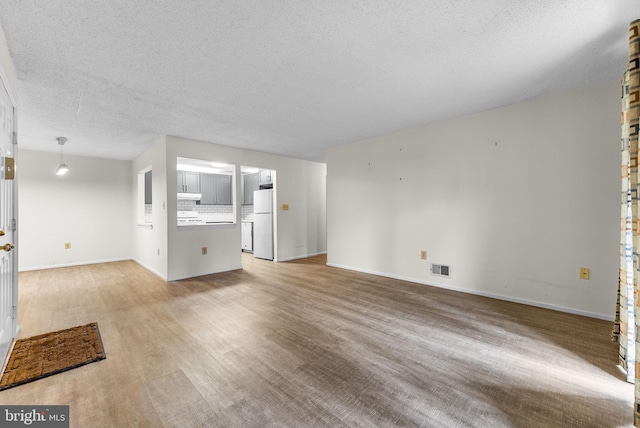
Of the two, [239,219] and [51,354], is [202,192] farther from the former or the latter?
[51,354]

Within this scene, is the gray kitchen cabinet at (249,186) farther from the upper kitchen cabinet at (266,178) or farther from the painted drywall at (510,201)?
the painted drywall at (510,201)

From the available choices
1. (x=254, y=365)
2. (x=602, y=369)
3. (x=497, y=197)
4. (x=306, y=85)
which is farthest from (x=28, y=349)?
(x=497, y=197)

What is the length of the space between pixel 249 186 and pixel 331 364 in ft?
20.7

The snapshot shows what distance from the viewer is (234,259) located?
519cm

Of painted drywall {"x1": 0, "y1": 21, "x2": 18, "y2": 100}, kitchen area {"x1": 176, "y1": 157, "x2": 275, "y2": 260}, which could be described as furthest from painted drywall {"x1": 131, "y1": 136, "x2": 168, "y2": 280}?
painted drywall {"x1": 0, "y1": 21, "x2": 18, "y2": 100}

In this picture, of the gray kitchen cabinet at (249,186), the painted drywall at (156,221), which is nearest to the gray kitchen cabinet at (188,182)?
the painted drywall at (156,221)

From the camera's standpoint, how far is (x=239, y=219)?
17.1 feet

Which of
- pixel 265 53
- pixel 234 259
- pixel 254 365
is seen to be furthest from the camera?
pixel 234 259

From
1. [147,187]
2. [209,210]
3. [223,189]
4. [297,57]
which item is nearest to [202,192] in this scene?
[223,189]

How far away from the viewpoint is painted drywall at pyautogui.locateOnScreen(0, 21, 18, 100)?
184cm

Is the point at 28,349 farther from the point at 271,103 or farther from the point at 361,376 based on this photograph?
the point at 271,103

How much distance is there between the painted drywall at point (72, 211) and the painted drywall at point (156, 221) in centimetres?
79

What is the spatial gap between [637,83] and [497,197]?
1.94 metres

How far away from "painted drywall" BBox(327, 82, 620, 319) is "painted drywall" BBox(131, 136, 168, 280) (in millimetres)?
3565
